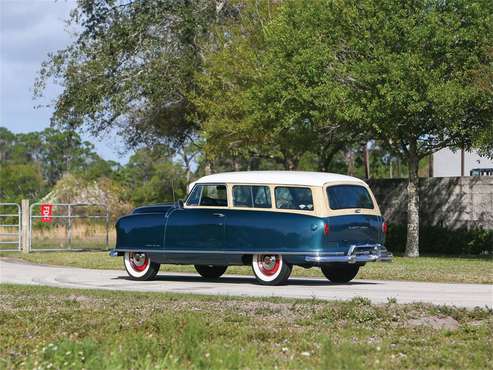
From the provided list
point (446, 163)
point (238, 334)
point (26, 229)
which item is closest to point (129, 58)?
point (26, 229)

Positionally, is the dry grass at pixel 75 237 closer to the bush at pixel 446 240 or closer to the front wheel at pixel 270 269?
the bush at pixel 446 240

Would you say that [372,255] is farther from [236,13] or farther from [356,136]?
[236,13]

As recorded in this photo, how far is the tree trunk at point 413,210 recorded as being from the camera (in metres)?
31.6

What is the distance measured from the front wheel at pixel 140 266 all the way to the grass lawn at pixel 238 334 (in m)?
5.71

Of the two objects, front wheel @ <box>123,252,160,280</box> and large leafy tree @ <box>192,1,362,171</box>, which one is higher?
large leafy tree @ <box>192,1,362,171</box>

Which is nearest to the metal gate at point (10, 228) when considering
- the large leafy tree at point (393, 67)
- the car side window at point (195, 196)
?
the large leafy tree at point (393, 67)

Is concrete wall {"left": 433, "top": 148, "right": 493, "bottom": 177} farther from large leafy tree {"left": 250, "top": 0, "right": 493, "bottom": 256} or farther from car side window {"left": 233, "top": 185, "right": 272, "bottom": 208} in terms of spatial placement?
car side window {"left": 233, "top": 185, "right": 272, "bottom": 208}

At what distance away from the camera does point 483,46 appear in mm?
28797

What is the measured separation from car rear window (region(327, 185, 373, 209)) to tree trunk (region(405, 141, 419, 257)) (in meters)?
12.5

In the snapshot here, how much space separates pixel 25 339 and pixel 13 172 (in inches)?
3666

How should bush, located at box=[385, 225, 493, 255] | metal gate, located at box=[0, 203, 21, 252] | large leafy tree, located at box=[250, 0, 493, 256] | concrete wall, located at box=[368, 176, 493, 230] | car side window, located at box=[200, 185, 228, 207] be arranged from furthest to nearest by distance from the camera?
metal gate, located at box=[0, 203, 21, 252] < concrete wall, located at box=[368, 176, 493, 230] < bush, located at box=[385, 225, 493, 255] < large leafy tree, located at box=[250, 0, 493, 256] < car side window, located at box=[200, 185, 228, 207]

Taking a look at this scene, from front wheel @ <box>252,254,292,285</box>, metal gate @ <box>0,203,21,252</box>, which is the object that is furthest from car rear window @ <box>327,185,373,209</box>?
metal gate @ <box>0,203,21,252</box>

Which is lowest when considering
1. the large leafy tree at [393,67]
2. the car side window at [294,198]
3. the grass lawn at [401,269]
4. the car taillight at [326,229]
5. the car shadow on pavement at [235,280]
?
the car shadow on pavement at [235,280]

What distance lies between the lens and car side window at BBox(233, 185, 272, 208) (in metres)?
18.8
